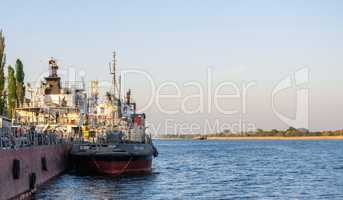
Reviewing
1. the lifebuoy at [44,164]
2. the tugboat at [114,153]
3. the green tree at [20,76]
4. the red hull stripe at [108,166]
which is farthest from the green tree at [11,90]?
the lifebuoy at [44,164]

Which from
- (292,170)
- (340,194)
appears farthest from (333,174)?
(340,194)

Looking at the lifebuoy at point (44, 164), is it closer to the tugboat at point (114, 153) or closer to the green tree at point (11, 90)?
the tugboat at point (114, 153)

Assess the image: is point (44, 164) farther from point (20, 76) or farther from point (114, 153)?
point (20, 76)

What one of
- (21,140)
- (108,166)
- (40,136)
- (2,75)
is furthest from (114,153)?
(2,75)

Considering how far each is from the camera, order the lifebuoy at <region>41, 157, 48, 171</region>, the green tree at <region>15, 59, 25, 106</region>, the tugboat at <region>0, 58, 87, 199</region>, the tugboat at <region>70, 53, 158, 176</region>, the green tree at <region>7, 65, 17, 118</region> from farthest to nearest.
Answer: the green tree at <region>15, 59, 25, 106</region>
the green tree at <region>7, 65, 17, 118</region>
the tugboat at <region>70, 53, 158, 176</region>
the lifebuoy at <region>41, 157, 48, 171</region>
the tugboat at <region>0, 58, 87, 199</region>

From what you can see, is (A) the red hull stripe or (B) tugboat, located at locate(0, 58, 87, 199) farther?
(A) the red hull stripe

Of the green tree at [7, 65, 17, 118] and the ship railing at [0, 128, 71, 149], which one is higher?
the green tree at [7, 65, 17, 118]

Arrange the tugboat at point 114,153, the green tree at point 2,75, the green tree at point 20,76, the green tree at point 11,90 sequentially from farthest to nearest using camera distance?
the green tree at point 20,76 < the green tree at point 11,90 < the green tree at point 2,75 < the tugboat at point 114,153

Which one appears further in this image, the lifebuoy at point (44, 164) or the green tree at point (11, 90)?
the green tree at point (11, 90)

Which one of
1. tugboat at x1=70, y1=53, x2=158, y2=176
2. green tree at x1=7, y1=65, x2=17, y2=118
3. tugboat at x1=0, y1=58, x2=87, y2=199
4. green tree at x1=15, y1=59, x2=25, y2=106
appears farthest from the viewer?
green tree at x1=15, y1=59, x2=25, y2=106

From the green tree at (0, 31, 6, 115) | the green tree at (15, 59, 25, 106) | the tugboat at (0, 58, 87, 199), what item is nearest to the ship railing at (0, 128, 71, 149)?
the tugboat at (0, 58, 87, 199)

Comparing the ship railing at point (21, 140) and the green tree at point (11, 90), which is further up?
the green tree at point (11, 90)

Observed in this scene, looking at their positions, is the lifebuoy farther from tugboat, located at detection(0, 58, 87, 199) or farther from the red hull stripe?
the red hull stripe

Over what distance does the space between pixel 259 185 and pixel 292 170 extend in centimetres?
2150
